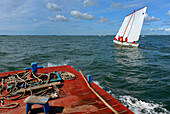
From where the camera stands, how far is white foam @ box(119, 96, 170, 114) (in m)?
6.82

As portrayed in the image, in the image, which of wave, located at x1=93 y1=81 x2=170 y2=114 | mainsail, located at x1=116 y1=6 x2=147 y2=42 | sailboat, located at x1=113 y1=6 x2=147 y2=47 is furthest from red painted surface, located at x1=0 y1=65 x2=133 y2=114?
mainsail, located at x1=116 y1=6 x2=147 y2=42

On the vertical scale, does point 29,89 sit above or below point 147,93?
above

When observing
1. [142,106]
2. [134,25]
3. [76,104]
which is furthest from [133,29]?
[76,104]

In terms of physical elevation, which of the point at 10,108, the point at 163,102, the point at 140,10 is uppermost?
the point at 140,10

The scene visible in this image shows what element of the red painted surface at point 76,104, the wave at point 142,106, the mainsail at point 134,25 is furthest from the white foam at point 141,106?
the mainsail at point 134,25

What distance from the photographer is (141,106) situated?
7.29 m

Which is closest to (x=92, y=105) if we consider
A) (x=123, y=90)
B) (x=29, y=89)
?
(x=29, y=89)

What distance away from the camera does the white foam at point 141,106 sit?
6816 millimetres

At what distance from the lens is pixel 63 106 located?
435 cm

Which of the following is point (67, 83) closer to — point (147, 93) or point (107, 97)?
point (107, 97)

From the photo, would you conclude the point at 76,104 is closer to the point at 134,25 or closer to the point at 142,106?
the point at 142,106

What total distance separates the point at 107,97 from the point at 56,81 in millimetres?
3020

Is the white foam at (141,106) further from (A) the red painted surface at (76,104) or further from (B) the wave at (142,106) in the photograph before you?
(A) the red painted surface at (76,104)

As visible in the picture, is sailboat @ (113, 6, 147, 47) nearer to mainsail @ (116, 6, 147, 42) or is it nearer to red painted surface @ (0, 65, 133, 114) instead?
mainsail @ (116, 6, 147, 42)
